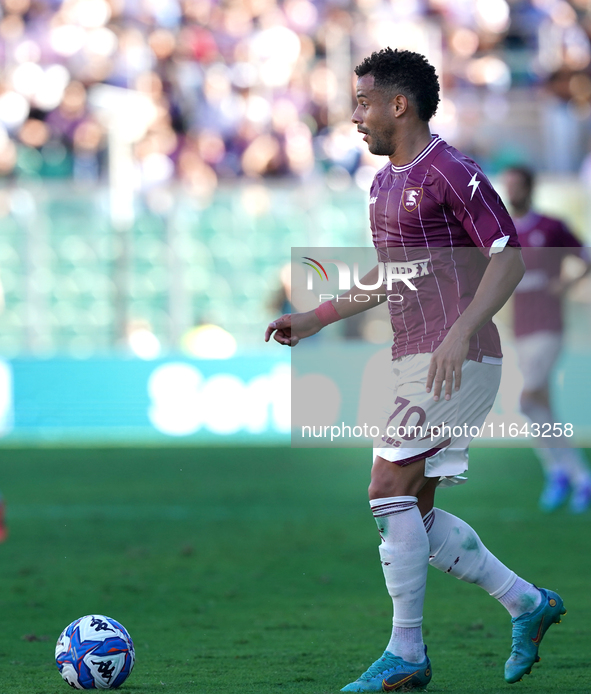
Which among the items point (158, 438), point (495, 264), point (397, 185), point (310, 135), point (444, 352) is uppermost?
point (310, 135)

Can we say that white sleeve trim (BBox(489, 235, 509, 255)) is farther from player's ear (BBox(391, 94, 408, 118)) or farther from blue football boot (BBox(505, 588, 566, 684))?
blue football boot (BBox(505, 588, 566, 684))

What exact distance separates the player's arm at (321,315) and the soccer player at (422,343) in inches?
7.3

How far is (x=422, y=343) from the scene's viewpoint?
10.9 feet

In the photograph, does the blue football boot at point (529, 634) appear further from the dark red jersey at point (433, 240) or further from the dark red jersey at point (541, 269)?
→ the dark red jersey at point (541, 269)

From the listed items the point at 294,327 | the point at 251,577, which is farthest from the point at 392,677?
the point at 251,577

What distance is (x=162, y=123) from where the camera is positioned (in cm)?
1466

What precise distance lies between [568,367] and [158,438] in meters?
4.65

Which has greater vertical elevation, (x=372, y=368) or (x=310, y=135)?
(x=310, y=135)

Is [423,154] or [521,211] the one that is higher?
[423,154]

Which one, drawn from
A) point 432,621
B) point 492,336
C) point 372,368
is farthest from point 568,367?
point 492,336

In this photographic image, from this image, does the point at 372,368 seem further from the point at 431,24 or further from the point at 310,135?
the point at 431,24

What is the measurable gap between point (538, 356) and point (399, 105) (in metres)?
4.74

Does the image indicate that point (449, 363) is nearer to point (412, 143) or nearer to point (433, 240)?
point (433, 240)

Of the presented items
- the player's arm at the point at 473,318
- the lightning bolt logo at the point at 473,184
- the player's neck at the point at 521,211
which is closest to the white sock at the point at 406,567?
the player's arm at the point at 473,318
